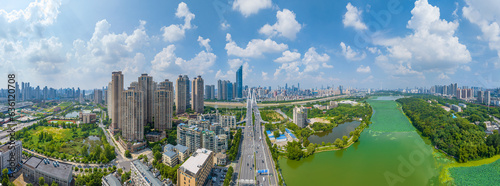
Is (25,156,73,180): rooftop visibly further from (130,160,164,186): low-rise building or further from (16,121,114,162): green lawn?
(130,160,164,186): low-rise building

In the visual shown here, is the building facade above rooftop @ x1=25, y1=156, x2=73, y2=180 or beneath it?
above

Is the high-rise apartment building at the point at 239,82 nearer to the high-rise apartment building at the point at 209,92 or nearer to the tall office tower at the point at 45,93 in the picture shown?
the high-rise apartment building at the point at 209,92

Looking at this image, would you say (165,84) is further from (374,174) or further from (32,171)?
(374,174)

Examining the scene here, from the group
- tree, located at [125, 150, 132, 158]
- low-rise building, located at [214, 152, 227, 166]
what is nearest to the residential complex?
tree, located at [125, 150, 132, 158]

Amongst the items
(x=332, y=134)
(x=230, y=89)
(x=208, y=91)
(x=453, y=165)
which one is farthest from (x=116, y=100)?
(x=230, y=89)

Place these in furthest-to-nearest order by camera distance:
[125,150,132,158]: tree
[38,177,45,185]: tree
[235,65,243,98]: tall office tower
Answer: [235,65,243,98]: tall office tower → [125,150,132,158]: tree → [38,177,45,185]: tree

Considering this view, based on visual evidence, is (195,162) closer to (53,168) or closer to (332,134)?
(53,168)

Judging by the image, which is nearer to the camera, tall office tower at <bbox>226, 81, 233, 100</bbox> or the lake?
the lake
